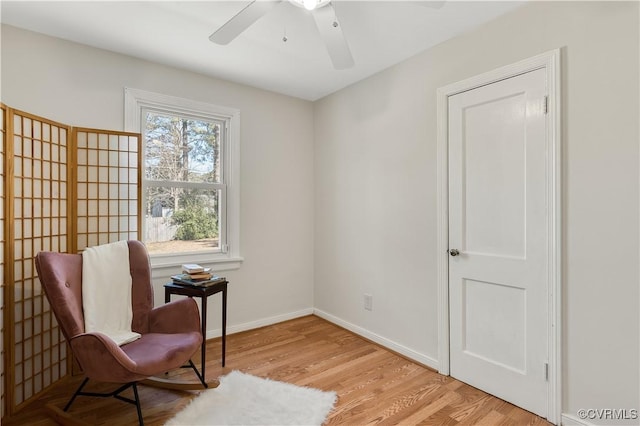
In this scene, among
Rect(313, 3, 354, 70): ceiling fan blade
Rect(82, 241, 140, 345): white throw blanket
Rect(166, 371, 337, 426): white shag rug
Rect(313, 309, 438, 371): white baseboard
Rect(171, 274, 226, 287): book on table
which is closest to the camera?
Rect(313, 3, 354, 70): ceiling fan blade

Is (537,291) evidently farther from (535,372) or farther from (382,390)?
(382,390)

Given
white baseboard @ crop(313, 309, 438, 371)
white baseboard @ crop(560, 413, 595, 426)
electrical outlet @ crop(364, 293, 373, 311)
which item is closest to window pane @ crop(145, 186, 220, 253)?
white baseboard @ crop(313, 309, 438, 371)

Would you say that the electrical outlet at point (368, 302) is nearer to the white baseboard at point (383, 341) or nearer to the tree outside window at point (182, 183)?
the white baseboard at point (383, 341)

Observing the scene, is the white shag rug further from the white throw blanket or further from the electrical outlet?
the electrical outlet

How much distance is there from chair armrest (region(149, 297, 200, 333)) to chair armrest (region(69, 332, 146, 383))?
49 centimetres

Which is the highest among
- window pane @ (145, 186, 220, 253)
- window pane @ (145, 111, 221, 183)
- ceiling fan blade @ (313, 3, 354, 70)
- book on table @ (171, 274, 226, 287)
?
ceiling fan blade @ (313, 3, 354, 70)

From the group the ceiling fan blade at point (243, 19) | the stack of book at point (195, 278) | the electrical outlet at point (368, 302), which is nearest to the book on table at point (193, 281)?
the stack of book at point (195, 278)

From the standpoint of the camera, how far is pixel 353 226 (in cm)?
333

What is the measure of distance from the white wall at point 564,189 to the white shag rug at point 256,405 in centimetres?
104

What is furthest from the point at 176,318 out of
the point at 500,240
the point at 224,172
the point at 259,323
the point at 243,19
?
the point at 500,240

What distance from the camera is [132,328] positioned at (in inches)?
87.1

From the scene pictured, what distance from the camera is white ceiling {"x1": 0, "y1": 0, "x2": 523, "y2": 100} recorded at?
206cm

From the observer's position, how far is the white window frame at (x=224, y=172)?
2863 millimetres

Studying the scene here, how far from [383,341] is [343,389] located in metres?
0.84
